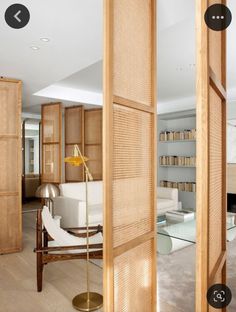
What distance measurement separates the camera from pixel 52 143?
6.03m

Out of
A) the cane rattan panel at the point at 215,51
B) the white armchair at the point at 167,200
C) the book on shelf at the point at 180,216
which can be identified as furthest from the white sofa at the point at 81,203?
the cane rattan panel at the point at 215,51

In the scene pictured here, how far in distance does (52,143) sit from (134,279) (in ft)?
14.9

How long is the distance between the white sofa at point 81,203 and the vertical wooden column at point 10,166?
0.84 meters

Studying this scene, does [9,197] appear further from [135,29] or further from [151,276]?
[135,29]

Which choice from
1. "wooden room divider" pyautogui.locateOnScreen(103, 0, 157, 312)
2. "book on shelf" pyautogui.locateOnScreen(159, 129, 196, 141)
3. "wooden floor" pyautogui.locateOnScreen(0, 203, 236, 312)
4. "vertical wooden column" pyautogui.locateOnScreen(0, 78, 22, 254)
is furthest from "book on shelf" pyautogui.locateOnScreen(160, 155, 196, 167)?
"wooden room divider" pyautogui.locateOnScreen(103, 0, 157, 312)

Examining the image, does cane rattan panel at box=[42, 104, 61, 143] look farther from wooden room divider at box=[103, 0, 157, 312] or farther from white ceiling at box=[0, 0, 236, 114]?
wooden room divider at box=[103, 0, 157, 312]

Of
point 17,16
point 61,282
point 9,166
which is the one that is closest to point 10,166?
point 9,166

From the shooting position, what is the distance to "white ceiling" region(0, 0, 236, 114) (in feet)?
7.47

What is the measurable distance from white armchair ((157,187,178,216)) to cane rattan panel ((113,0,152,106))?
12.3 ft

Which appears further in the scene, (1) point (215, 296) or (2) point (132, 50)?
(2) point (132, 50)

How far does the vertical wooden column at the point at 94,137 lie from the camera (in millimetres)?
6609

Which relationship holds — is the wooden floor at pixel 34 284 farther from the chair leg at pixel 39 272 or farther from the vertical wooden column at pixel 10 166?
the vertical wooden column at pixel 10 166

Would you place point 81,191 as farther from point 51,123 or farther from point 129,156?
point 129,156

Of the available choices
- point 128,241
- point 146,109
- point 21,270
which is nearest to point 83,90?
point 21,270
